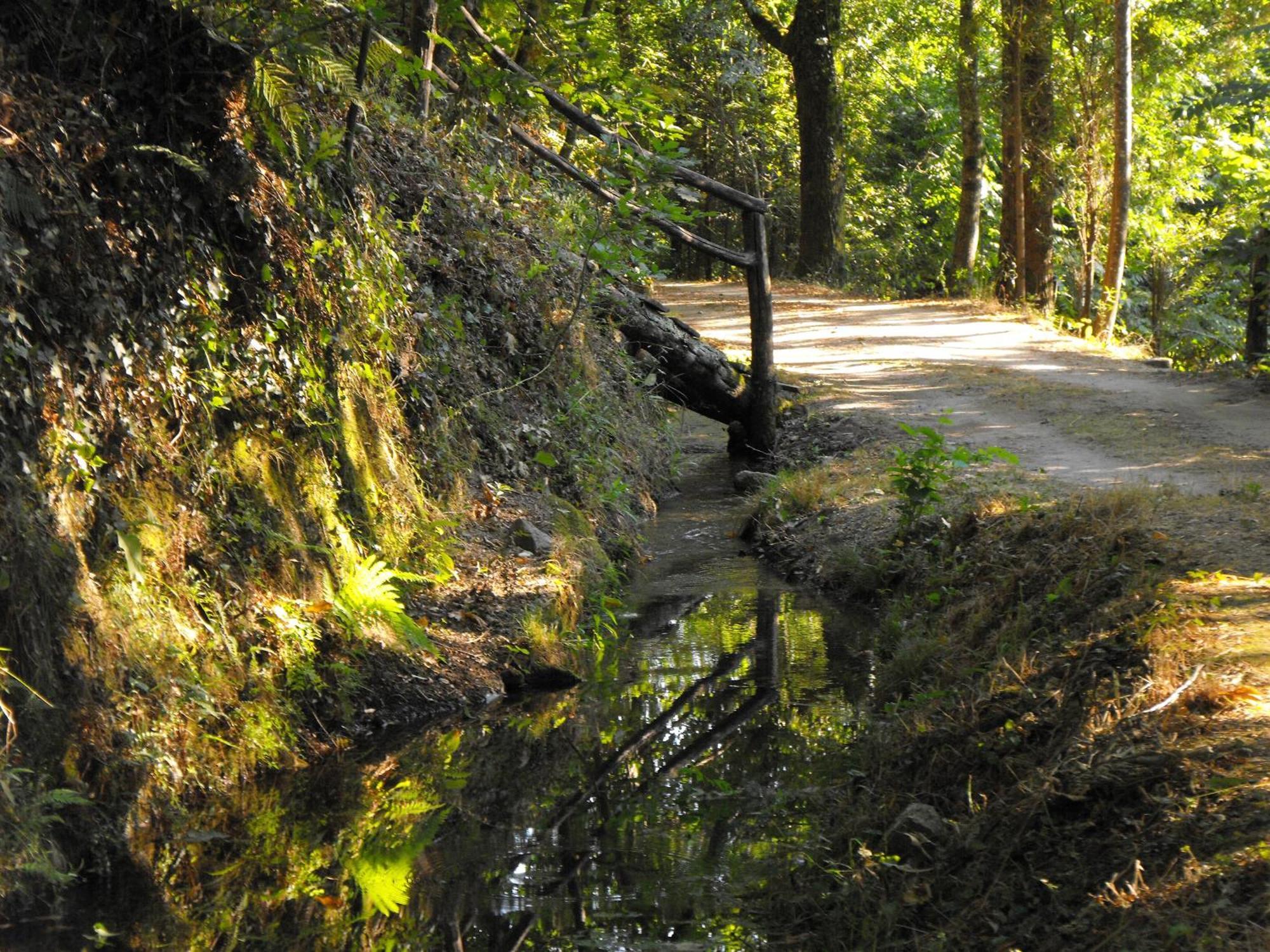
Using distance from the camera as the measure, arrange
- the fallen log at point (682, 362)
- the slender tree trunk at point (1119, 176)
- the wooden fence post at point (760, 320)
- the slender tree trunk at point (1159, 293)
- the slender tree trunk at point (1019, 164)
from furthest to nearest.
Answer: the slender tree trunk at point (1159, 293) < the slender tree trunk at point (1019, 164) < the slender tree trunk at point (1119, 176) < the wooden fence post at point (760, 320) < the fallen log at point (682, 362)

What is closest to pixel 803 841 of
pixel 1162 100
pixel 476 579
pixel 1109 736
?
pixel 1109 736

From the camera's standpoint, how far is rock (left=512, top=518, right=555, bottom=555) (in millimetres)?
8984

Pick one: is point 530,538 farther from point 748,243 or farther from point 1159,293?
point 1159,293

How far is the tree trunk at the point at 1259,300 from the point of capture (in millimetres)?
13719

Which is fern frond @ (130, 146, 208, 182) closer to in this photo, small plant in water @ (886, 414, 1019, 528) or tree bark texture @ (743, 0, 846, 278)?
small plant in water @ (886, 414, 1019, 528)

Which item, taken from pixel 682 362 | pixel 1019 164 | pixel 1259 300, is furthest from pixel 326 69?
pixel 1019 164

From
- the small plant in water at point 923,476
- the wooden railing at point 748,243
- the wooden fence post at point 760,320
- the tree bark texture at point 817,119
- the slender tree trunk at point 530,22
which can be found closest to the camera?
the small plant in water at point 923,476

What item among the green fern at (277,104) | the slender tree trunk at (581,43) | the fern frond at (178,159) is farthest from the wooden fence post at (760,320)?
the fern frond at (178,159)

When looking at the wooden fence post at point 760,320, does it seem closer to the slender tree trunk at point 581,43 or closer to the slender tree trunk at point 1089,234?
the slender tree trunk at point 581,43

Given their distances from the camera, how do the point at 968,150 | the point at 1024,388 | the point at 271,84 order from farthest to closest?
the point at 968,150 → the point at 1024,388 → the point at 271,84

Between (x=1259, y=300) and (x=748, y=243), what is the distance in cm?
584

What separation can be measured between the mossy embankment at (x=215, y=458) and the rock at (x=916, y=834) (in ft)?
9.95

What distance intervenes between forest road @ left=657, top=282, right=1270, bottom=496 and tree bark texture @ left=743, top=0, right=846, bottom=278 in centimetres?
312

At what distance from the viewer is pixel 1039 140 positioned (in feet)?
68.3
